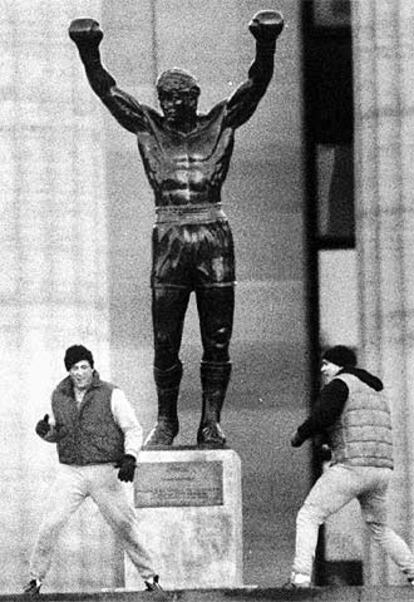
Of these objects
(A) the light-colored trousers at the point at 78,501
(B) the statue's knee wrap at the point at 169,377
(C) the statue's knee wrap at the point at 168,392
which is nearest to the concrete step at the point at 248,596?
(A) the light-colored trousers at the point at 78,501

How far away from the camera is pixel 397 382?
2345 cm

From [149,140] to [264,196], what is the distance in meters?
4.42

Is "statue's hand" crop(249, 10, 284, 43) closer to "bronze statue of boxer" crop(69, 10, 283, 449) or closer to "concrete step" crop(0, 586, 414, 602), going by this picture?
"bronze statue of boxer" crop(69, 10, 283, 449)

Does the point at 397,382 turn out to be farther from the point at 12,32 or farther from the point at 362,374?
the point at 12,32

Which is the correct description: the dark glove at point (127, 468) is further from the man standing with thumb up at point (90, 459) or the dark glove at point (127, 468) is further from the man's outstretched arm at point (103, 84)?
the man's outstretched arm at point (103, 84)

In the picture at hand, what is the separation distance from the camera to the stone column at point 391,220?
23.4 metres

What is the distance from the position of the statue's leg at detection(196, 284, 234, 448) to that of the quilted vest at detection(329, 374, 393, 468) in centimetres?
107

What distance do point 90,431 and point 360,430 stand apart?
2089mm

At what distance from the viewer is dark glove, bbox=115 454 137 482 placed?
19.7 meters

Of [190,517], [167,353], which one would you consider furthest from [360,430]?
[167,353]

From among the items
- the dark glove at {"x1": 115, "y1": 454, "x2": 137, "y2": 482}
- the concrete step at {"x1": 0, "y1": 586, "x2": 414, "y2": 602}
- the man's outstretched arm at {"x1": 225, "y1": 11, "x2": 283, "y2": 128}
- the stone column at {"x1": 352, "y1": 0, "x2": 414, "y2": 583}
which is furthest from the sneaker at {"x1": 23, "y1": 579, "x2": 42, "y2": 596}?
the stone column at {"x1": 352, "y1": 0, "x2": 414, "y2": 583}

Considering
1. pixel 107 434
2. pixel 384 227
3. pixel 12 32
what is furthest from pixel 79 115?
pixel 107 434

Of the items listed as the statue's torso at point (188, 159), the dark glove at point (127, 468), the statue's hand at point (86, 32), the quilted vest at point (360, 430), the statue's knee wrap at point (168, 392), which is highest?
the statue's hand at point (86, 32)

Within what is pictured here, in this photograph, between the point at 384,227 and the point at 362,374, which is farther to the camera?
the point at 384,227
